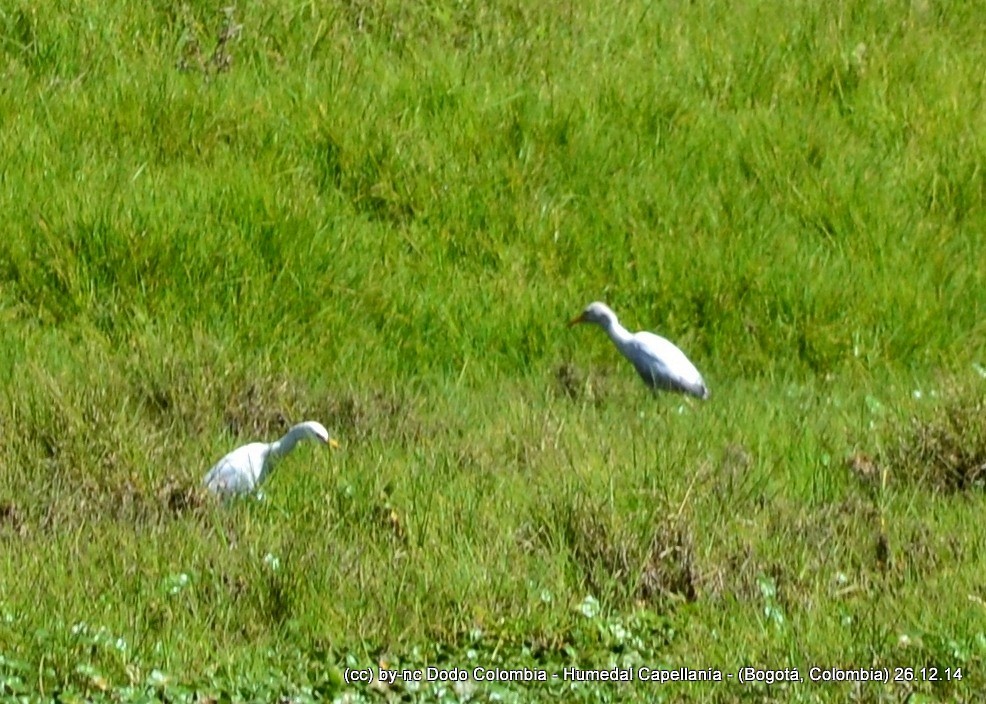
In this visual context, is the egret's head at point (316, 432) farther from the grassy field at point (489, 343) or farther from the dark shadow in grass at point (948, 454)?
the dark shadow in grass at point (948, 454)

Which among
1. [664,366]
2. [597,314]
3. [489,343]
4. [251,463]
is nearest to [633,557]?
[251,463]

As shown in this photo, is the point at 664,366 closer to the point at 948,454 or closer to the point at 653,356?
the point at 653,356

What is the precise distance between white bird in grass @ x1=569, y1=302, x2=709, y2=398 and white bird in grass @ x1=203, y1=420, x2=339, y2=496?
177 centimetres

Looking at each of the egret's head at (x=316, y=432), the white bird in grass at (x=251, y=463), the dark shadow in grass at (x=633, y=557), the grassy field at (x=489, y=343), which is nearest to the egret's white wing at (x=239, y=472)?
the white bird in grass at (x=251, y=463)

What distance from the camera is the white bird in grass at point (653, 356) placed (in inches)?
315

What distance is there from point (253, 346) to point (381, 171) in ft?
4.57

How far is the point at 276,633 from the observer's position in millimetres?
5336

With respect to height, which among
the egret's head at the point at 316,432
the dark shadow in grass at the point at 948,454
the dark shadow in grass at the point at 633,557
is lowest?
the egret's head at the point at 316,432

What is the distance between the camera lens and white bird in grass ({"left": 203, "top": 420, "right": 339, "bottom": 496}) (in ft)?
21.2

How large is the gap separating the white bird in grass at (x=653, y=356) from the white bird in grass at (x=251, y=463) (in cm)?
177

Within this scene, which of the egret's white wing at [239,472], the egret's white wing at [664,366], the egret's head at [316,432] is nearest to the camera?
the egret's white wing at [239,472]

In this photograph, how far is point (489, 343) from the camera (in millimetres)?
8508

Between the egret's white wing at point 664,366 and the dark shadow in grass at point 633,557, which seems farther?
the egret's white wing at point 664,366

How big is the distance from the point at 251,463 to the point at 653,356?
7.22ft
